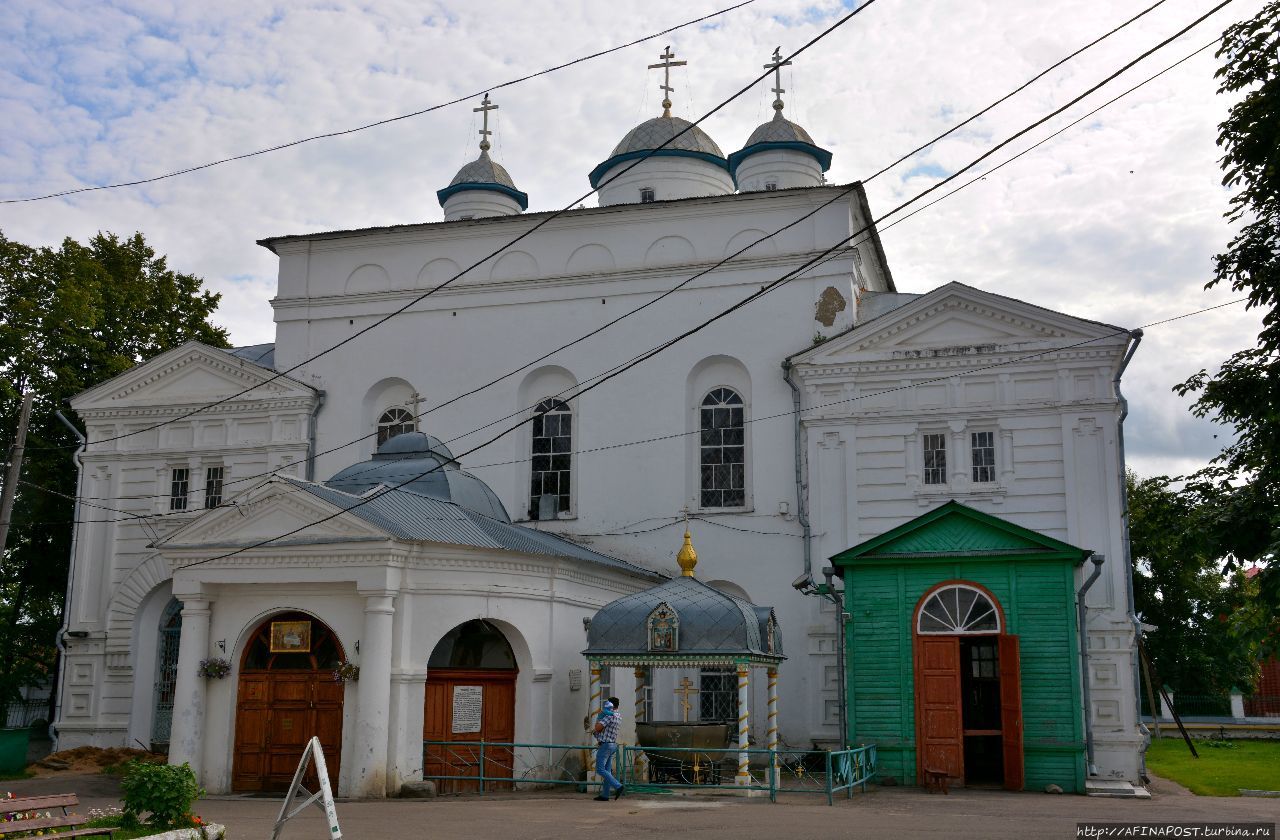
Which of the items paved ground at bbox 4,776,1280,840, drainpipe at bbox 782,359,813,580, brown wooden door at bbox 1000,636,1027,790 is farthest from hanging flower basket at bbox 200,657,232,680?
brown wooden door at bbox 1000,636,1027,790

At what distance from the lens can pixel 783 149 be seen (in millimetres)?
30281

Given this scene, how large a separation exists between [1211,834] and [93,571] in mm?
21924

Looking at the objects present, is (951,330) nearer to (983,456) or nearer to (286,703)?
(983,456)

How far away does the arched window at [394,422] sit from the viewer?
87.1ft

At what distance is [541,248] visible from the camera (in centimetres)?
2642

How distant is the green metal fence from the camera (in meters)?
17.6

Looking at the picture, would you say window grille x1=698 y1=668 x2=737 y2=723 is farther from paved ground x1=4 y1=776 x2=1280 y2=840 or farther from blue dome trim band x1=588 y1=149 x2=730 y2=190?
blue dome trim band x1=588 y1=149 x2=730 y2=190

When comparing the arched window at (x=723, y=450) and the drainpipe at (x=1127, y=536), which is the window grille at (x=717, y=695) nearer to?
the arched window at (x=723, y=450)

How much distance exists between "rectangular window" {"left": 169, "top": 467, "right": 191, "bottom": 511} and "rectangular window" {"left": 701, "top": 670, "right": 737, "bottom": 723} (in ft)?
37.0

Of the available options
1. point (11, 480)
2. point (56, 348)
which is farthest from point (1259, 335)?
point (56, 348)

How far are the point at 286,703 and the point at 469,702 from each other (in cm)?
265

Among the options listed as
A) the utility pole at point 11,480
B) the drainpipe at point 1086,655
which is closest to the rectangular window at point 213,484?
the utility pole at point 11,480

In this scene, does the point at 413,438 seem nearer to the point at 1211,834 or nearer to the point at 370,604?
the point at 370,604

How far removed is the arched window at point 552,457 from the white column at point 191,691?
7602 mm
